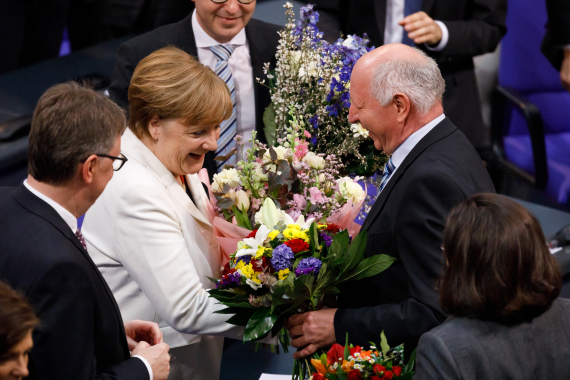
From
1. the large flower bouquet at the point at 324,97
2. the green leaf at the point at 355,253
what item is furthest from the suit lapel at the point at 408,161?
the large flower bouquet at the point at 324,97

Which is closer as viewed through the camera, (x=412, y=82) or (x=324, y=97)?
(x=412, y=82)

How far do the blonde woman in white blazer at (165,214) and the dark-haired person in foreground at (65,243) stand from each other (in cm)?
32

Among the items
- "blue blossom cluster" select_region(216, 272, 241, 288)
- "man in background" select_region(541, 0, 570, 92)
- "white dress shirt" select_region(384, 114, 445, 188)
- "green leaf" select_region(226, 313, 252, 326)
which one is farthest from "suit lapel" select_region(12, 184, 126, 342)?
"man in background" select_region(541, 0, 570, 92)

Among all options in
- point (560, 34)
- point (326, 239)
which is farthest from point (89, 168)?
point (560, 34)

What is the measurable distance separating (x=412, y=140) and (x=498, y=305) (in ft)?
2.45

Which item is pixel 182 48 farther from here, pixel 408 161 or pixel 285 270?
pixel 285 270

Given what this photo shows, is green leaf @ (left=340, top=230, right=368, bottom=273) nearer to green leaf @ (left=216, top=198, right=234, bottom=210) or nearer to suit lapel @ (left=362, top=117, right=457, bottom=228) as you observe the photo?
suit lapel @ (left=362, top=117, right=457, bottom=228)

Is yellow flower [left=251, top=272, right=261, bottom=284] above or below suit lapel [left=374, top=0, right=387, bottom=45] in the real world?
below

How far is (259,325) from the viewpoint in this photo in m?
1.81

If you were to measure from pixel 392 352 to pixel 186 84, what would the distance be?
1.02m

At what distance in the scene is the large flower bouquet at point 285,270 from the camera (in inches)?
69.2

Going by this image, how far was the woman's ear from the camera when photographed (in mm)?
2055

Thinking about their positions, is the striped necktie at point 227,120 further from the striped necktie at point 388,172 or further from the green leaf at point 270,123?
the striped necktie at point 388,172

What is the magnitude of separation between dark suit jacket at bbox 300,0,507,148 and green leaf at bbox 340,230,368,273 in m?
1.83
